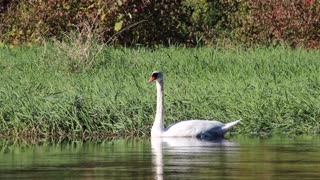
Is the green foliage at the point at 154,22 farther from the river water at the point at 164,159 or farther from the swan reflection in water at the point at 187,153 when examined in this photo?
the river water at the point at 164,159

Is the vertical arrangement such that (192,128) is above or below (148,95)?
below

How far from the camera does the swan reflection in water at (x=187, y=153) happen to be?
12233mm

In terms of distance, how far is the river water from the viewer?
1164 cm

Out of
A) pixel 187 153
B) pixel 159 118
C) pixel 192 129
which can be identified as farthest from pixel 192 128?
pixel 187 153

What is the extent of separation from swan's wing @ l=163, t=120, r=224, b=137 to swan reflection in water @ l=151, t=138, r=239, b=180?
8 cm

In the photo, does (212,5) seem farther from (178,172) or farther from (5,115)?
(178,172)

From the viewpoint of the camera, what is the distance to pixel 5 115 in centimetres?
1608

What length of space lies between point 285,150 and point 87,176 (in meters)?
2.97

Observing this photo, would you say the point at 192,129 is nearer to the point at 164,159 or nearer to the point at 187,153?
the point at 187,153

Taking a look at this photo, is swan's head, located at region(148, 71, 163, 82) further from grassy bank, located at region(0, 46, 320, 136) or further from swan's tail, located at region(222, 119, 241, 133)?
swan's tail, located at region(222, 119, 241, 133)

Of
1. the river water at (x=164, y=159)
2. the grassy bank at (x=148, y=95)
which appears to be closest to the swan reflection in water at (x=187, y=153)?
the river water at (x=164, y=159)

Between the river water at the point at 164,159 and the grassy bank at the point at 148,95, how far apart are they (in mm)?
631

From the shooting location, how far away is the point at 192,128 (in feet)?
50.8

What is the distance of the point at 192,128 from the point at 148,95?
67.1 inches
